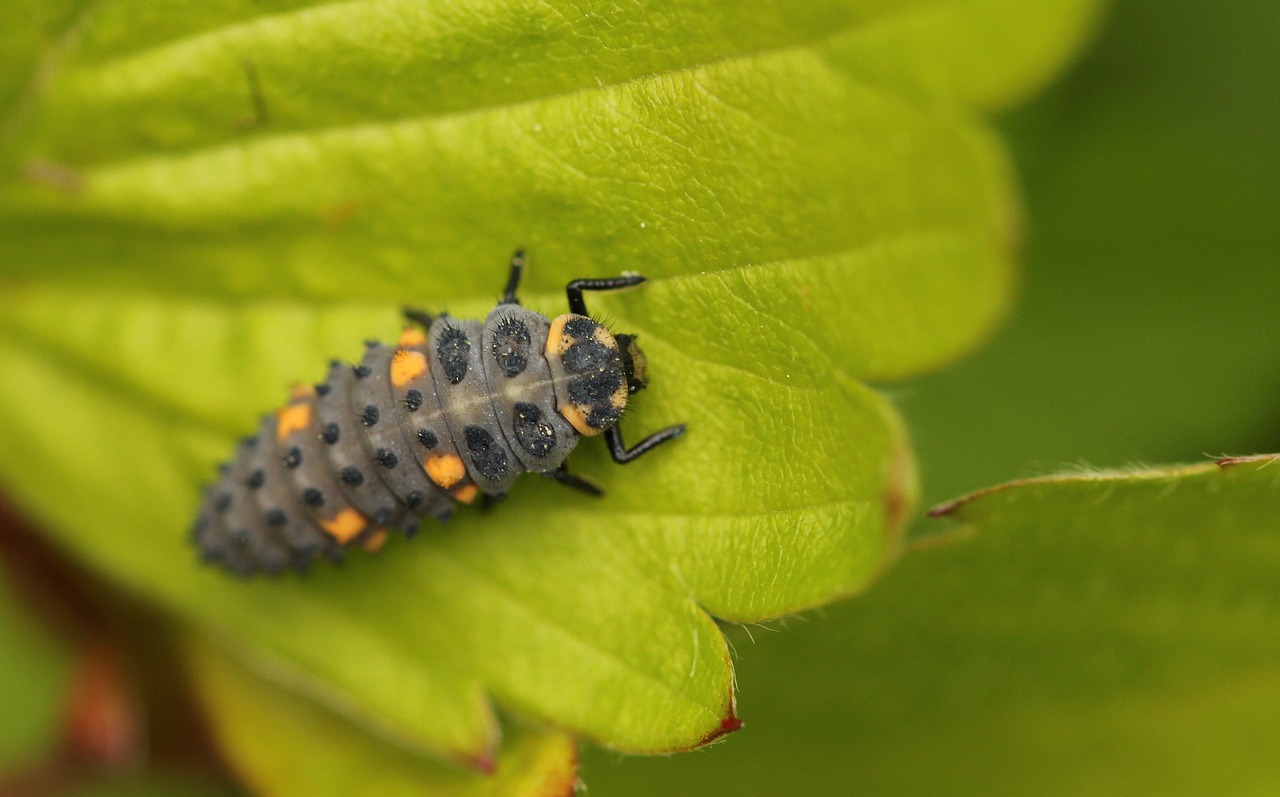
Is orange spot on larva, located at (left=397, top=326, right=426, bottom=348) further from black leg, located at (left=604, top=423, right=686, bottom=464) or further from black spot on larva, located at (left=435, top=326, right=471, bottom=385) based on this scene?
black leg, located at (left=604, top=423, right=686, bottom=464)

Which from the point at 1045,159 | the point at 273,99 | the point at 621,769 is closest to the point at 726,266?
the point at 273,99

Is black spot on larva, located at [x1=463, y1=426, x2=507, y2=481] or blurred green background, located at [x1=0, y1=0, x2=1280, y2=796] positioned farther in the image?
blurred green background, located at [x1=0, y1=0, x2=1280, y2=796]

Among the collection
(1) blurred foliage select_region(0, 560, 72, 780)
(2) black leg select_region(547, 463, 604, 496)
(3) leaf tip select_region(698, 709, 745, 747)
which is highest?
(2) black leg select_region(547, 463, 604, 496)

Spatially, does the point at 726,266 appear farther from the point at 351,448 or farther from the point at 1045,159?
the point at 1045,159

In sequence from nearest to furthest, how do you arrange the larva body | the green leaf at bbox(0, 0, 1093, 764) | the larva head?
the green leaf at bbox(0, 0, 1093, 764)
the larva head
the larva body

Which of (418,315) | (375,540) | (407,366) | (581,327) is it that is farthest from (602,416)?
(375,540)

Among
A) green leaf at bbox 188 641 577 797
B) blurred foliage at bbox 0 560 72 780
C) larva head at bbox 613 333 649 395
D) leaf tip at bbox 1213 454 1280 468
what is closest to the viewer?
leaf tip at bbox 1213 454 1280 468

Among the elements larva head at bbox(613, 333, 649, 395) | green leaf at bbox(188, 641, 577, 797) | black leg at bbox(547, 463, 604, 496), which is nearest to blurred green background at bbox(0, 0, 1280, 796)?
green leaf at bbox(188, 641, 577, 797)
